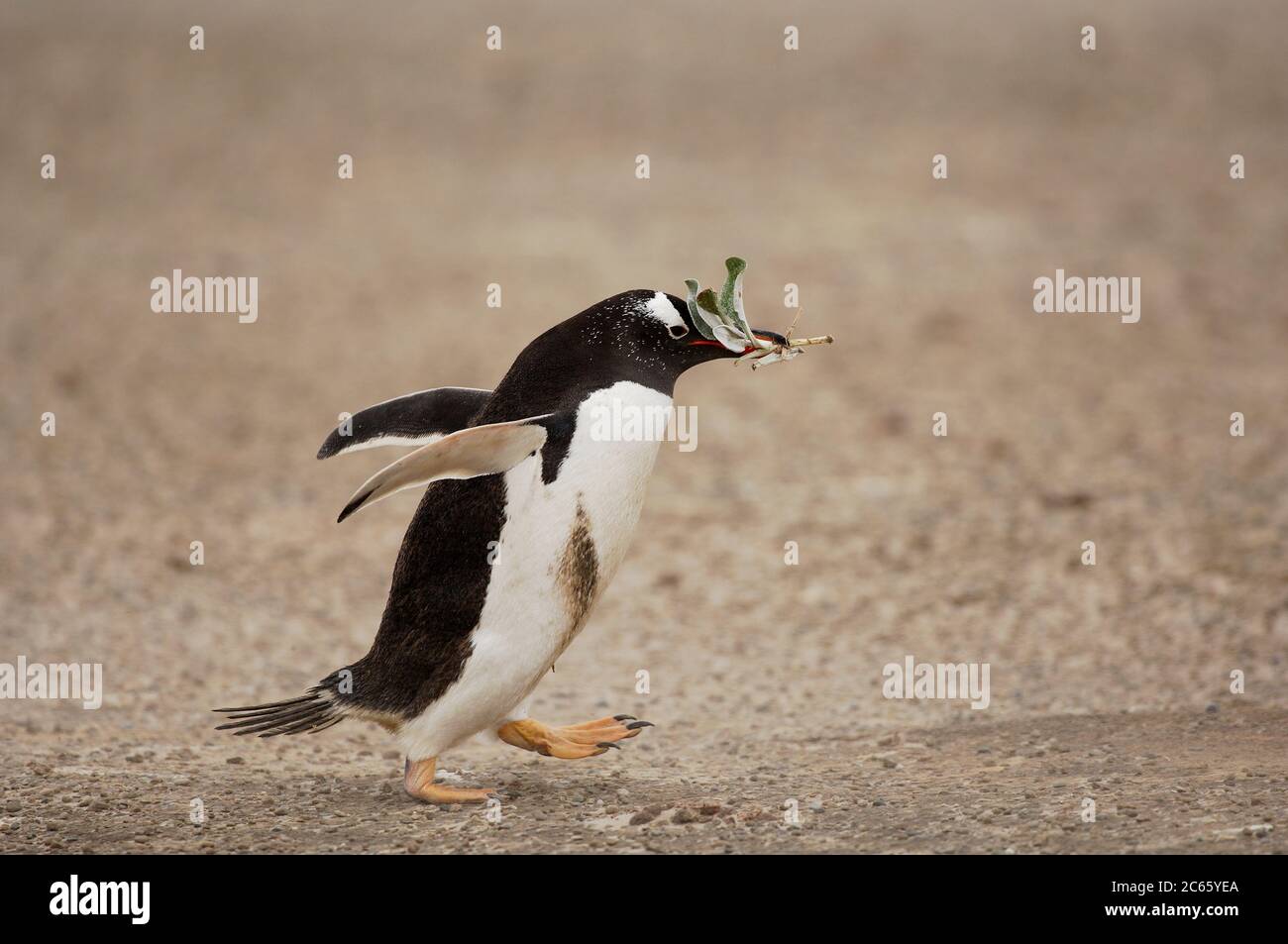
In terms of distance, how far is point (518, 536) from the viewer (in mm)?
5289

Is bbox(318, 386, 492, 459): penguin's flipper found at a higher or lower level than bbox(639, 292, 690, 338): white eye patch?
lower

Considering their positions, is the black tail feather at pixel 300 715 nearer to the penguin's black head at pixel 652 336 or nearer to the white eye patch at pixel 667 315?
the penguin's black head at pixel 652 336

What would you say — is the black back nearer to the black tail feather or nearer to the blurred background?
the black tail feather

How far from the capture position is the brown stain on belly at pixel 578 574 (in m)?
5.29

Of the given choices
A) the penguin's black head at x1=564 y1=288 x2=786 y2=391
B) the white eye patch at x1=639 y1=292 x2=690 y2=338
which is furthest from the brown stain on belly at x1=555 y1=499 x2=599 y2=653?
the white eye patch at x1=639 y1=292 x2=690 y2=338

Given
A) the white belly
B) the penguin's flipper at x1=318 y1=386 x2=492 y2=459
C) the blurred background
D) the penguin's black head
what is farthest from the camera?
the blurred background

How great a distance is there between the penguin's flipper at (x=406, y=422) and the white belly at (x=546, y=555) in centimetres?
65

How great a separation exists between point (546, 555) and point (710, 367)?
9340mm

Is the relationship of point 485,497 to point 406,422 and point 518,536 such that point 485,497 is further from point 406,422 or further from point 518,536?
point 406,422

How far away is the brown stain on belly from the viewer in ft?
17.4

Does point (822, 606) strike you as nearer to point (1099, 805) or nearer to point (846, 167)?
point (1099, 805)

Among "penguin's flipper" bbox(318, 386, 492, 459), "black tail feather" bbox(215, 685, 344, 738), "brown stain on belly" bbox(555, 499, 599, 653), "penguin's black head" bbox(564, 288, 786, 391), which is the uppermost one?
"penguin's black head" bbox(564, 288, 786, 391)

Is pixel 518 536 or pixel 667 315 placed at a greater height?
pixel 667 315

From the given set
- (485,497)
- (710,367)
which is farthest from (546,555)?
(710,367)
